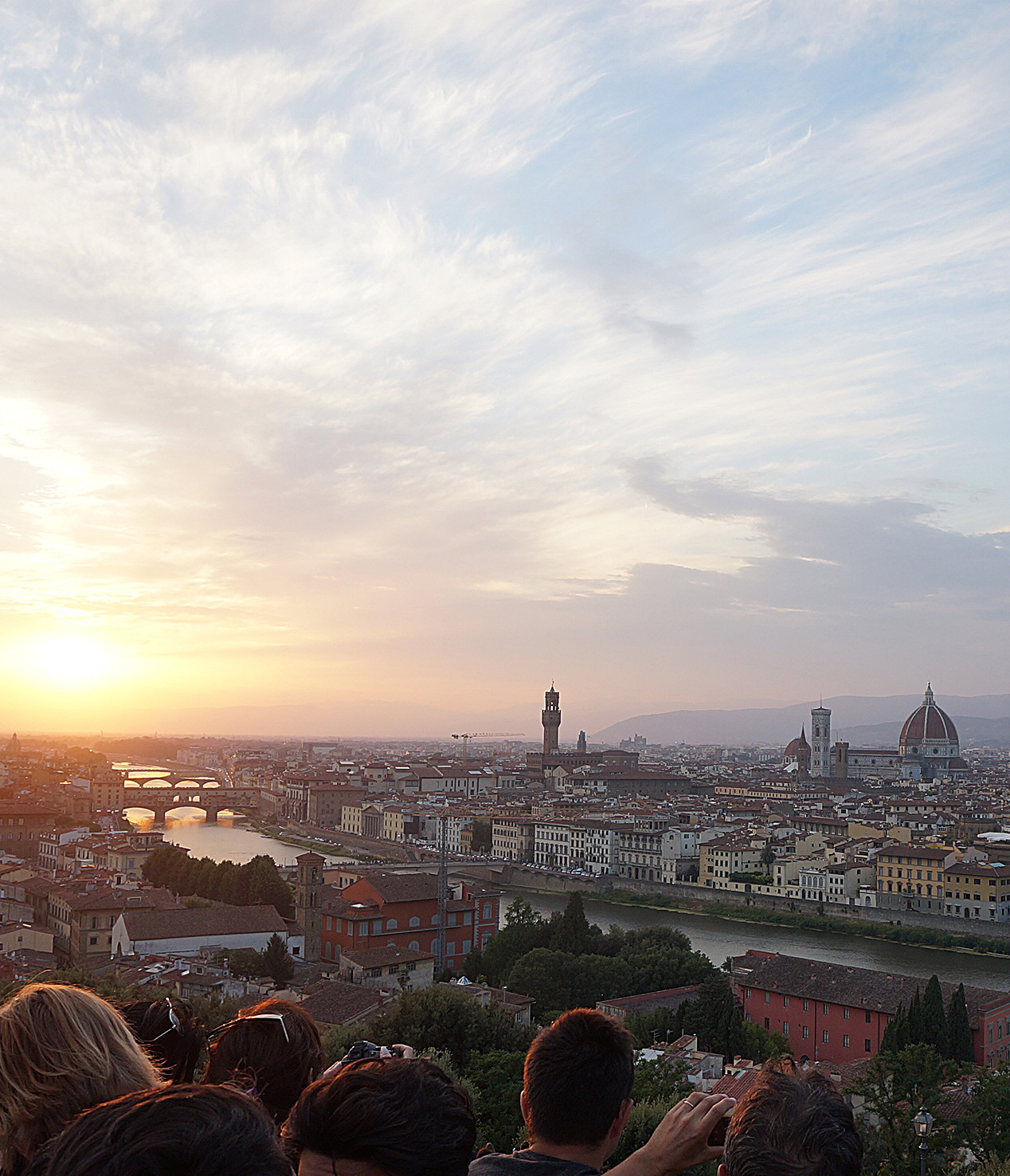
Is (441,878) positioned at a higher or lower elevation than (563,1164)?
lower

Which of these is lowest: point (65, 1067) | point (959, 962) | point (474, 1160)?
point (959, 962)

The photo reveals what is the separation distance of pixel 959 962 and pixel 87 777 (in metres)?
29.8

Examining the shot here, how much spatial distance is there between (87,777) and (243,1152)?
38812 mm

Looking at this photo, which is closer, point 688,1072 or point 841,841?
point 688,1072

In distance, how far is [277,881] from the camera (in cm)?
1377

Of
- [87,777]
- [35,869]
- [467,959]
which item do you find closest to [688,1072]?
[467,959]

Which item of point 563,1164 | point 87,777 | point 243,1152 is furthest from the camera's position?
point 87,777

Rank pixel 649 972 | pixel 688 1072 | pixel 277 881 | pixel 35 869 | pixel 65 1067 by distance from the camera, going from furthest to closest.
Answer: pixel 35 869
pixel 277 881
pixel 649 972
pixel 688 1072
pixel 65 1067

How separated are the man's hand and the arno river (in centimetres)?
1340

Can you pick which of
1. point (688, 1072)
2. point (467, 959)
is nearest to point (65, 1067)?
point (688, 1072)

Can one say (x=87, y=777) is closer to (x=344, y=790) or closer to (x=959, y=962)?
(x=344, y=790)

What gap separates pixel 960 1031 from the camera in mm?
8117

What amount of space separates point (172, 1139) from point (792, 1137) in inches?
21.1

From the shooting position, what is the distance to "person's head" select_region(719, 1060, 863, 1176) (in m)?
0.81
